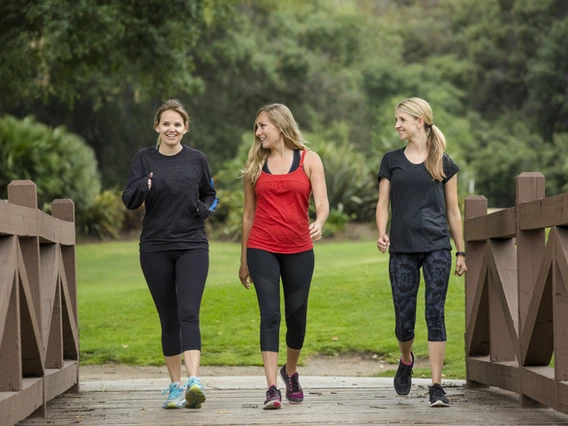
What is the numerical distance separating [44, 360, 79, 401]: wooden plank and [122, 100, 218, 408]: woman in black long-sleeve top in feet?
2.61

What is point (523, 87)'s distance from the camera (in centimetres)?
4956

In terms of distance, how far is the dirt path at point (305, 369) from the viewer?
10102 millimetres

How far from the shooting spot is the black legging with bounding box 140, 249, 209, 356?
6.26 m

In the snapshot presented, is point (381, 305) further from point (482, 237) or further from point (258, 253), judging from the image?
point (258, 253)

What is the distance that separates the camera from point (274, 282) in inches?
247

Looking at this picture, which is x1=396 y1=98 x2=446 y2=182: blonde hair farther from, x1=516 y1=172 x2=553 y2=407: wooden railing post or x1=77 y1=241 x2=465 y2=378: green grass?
x1=77 y1=241 x2=465 y2=378: green grass

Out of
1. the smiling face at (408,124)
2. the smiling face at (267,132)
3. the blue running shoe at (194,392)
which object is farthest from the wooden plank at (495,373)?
the smiling face at (267,132)

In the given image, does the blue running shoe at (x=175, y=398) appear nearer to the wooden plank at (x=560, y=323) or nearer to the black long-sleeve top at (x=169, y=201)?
the black long-sleeve top at (x=169, y=201)

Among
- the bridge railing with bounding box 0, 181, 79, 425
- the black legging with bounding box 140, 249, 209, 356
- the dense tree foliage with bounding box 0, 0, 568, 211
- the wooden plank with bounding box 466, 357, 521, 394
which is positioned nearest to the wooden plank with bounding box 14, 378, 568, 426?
the wooden plank with bounding box 466, 357, 521, 394

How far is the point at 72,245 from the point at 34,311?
1.75 meters

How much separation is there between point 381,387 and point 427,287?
1.41m

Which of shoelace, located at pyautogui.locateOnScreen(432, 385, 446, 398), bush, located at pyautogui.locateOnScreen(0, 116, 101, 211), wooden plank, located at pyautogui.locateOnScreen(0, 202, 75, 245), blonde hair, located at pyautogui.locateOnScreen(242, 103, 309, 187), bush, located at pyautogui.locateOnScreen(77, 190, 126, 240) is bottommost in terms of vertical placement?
shoelace, located at pyautogui.locateOnScreen(432, 385, 446, 398)

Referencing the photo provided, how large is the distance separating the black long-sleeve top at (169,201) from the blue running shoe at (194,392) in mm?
820

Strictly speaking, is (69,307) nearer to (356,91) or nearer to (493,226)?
(493,226)
